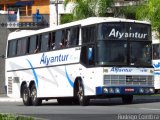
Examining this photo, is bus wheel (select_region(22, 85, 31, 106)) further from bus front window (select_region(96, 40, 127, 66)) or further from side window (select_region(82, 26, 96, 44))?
bus front window (select_region(96, 40, 127, 66))

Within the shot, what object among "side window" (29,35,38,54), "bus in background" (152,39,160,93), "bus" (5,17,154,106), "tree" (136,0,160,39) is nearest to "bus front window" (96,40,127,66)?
"bus" (5,17,154,106)

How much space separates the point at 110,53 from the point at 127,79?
1.36 meters

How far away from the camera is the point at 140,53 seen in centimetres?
2691

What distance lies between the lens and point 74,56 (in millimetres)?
27891

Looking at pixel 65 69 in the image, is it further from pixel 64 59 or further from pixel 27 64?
pixel 27 64

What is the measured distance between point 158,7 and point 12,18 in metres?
19.0

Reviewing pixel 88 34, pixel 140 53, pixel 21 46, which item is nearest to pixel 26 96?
pixel 21 46

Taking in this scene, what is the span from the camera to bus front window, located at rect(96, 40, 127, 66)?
26328 millimetres

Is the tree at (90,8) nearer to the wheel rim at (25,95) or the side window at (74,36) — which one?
the wheel rim at (25,95)

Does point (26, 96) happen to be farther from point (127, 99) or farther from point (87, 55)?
point (87, 55)

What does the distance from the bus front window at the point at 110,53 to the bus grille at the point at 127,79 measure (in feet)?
1.94

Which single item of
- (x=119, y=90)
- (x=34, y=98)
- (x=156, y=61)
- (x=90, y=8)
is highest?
(x=90, y=8)

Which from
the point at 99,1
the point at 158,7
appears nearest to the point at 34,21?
the point at 99,1

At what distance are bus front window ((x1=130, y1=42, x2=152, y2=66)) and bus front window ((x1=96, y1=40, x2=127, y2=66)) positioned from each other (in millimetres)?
394
